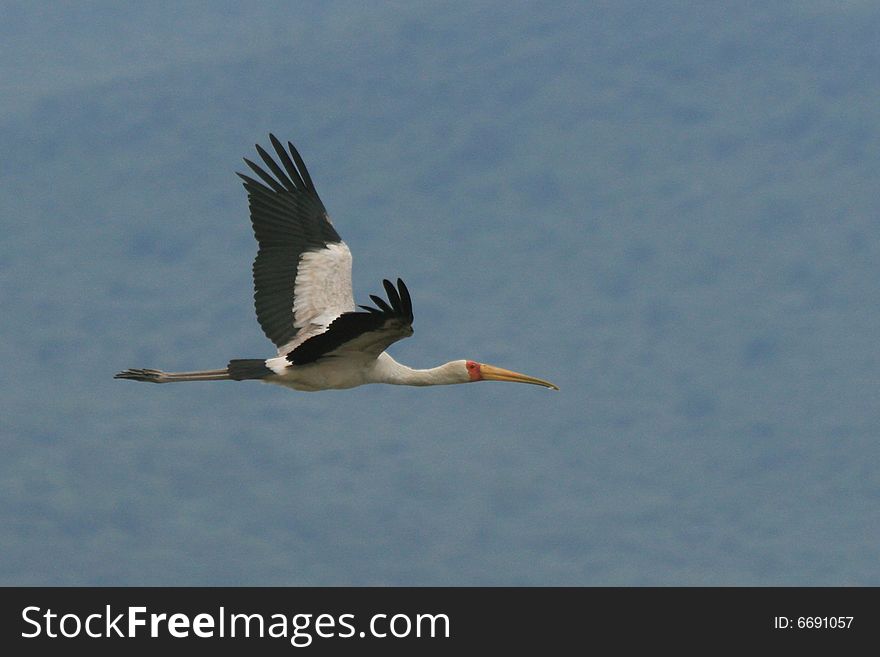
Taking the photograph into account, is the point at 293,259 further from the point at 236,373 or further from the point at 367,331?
the point at 367,331

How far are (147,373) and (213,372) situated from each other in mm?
1512

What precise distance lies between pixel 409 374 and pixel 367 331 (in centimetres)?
222

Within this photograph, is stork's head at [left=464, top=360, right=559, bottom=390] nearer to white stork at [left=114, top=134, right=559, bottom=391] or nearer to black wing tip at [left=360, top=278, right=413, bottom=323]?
white stork at [left=114, top=134, right=559, bottom=391]

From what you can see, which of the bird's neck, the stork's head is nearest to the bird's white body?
the bird's neck

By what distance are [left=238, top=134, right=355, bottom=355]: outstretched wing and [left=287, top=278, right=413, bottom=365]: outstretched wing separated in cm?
149

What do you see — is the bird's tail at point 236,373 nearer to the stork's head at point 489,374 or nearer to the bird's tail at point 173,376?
the bird's tail at point 173,376

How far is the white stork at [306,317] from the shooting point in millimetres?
15203


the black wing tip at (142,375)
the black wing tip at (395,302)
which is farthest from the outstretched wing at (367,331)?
the black wing tip at (142,375)

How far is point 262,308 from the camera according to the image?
17219 mm

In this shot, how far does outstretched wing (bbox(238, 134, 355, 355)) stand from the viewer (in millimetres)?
17094

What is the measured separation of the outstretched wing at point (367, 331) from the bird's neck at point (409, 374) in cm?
42
